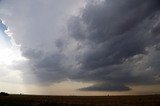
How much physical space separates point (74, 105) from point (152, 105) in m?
17.1

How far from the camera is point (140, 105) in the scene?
197ft

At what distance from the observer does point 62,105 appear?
62.5 m

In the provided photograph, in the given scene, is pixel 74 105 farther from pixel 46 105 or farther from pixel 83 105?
pixel 46 105

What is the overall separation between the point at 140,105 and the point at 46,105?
67.6ft

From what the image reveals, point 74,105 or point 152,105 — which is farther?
point 74,105

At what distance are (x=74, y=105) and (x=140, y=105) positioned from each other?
14603 mm

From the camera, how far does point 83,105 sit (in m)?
63.3

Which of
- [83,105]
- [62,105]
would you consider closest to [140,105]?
[83,105]

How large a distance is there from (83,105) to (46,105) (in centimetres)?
832

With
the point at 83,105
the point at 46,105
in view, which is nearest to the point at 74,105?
the point at 83,105

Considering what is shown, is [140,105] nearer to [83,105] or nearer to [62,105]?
[83,105]

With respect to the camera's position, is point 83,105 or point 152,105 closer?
point 152,105

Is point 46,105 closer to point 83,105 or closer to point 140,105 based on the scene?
point 83,105

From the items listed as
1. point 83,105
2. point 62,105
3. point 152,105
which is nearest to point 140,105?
point 152,105
